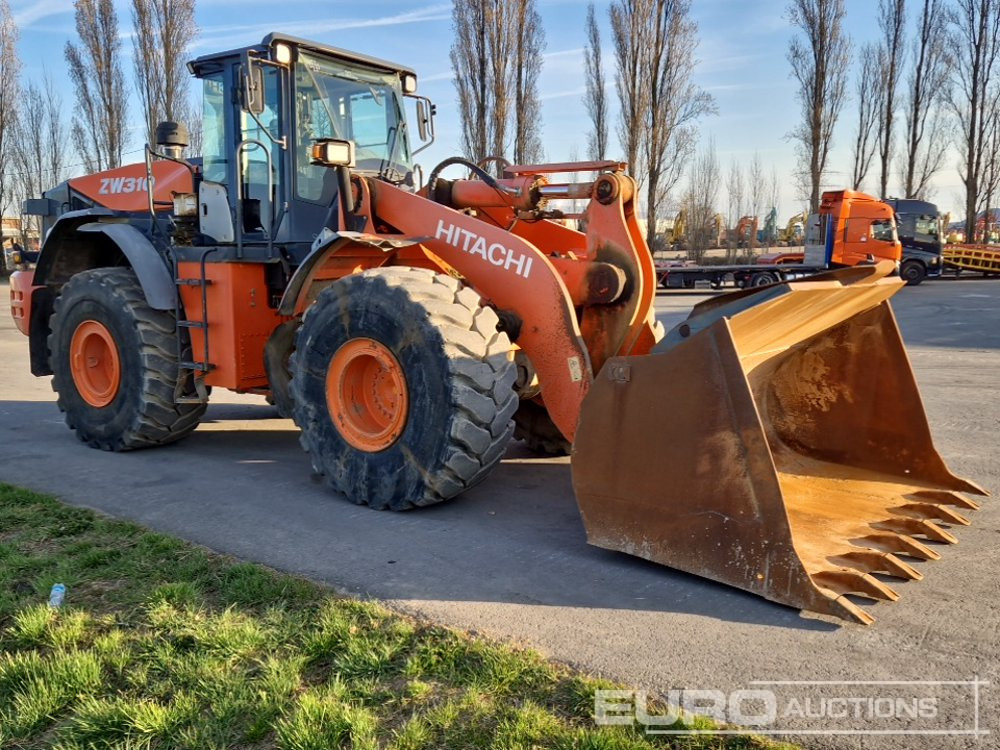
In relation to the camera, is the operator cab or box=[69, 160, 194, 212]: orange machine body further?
box=[69, 160, 194, 212]: orange machine body

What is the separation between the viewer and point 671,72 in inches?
1170

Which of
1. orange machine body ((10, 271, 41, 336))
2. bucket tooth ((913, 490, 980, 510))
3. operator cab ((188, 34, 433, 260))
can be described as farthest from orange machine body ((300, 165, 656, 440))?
orange machine body ((10, 271, 41, 336))

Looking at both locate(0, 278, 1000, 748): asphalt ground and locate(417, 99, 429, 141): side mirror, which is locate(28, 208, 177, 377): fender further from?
locate(417, 99, 429, 141): side mirror

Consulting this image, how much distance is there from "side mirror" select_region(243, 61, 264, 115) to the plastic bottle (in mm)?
3230

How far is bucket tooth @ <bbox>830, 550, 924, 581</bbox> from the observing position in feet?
12.1

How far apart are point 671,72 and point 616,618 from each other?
96.4 feet

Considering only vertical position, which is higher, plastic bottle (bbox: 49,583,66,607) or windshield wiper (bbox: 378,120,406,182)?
windshield wiper (bbox: 378,120,406,182)

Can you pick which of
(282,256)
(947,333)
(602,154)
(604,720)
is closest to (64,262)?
(282,256)

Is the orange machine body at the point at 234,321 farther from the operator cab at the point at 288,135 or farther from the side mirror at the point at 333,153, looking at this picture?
the side mirror at the point at 333,153

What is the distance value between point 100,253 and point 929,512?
6954mm

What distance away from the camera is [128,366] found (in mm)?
6406

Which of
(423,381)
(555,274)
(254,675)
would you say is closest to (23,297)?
(423,381)

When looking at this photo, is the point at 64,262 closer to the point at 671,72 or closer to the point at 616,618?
the point at 616,618

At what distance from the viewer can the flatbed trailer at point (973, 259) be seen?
30.8 metres
